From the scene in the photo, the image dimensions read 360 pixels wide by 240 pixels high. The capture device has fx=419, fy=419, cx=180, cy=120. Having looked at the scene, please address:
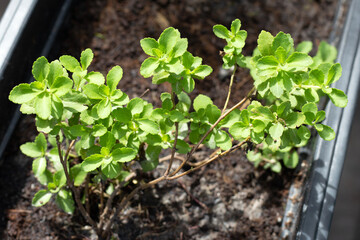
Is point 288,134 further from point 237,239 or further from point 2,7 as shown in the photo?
point 2,7

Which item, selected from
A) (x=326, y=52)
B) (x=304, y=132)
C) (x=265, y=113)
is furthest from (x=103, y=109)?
(x=326, y=52)

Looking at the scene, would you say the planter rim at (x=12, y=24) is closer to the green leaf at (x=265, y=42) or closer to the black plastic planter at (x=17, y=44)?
the black plastic planter at (x=17, y=44)

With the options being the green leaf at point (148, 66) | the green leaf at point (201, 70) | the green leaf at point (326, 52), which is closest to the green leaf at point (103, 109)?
the green leaf at point (148, 66)

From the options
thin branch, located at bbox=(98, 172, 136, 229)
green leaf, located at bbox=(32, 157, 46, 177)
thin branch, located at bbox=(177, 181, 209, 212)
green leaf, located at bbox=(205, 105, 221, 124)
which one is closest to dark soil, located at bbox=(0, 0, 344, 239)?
thin branch, located at bbox=(177, 181, 209, 212)

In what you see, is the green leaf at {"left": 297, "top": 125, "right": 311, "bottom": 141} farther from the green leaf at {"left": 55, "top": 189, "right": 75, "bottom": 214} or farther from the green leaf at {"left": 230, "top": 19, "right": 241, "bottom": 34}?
the green leaf at {"left": 55, "top": 189, "right": 75, "bottom": 214}

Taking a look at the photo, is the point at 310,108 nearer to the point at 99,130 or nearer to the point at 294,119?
the point at 294,119

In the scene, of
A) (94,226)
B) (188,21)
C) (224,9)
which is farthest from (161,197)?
(224,9)
